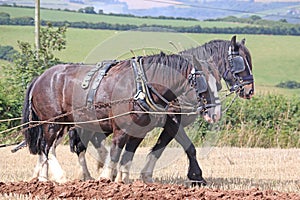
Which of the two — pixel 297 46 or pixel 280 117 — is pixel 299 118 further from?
pixel 297 46

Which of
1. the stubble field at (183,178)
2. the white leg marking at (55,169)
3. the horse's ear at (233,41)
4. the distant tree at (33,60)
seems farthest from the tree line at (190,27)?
the horse's ear at (233,41)

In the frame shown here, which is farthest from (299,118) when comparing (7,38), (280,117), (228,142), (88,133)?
(7,38)

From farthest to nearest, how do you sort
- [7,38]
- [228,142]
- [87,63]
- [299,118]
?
[7,38] < [299,118] < [228,142] < [87,63]

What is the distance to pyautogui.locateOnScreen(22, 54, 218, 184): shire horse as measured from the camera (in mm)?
7051

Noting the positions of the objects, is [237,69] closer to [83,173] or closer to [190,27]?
[83,173]

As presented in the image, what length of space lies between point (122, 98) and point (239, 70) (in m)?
1.46

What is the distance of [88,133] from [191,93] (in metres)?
2.01

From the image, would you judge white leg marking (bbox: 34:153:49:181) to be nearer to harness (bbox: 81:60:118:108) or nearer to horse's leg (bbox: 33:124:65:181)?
horse's leg (bbox: 33:124:65:181)

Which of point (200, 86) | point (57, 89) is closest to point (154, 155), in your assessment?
point (200, 86)

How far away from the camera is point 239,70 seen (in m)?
7.50

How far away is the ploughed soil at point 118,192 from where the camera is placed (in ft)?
19.7

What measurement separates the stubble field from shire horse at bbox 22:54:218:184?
0.66 m

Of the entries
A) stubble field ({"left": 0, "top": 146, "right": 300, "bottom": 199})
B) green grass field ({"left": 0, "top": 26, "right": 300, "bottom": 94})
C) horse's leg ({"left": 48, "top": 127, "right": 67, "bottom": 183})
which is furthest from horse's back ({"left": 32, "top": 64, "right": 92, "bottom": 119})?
green grass field ({"left": 0, "top": 26, "right": 300, "bottom": 94})

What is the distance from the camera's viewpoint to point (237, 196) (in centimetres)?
600
